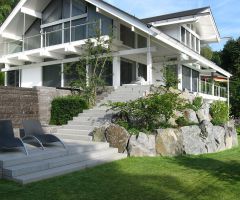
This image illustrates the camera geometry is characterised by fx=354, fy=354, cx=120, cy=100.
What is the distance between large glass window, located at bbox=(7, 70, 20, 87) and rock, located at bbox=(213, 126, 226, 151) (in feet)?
57.0

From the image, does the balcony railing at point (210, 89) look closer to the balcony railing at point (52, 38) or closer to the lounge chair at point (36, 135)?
the balcony railing at point (52, 38)

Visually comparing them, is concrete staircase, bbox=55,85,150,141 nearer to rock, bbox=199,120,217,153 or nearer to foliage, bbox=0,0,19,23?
rock, bbox=199,120,217,153

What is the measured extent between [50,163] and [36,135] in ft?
5.74

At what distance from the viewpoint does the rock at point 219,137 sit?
48.9 ft

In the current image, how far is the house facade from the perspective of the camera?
21125mm

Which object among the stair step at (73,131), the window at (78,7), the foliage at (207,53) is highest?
the foliage at (207,53)

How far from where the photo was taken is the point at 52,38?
2388 centimetres

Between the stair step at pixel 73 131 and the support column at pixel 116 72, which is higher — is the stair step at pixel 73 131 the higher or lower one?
the lower one

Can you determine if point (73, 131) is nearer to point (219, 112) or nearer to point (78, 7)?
point (219, 112)

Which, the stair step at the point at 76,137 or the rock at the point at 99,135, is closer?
the rock at the point at 99,135

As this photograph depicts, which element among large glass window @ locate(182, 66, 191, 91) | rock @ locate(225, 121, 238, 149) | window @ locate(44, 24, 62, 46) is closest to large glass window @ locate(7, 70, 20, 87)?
window @ locate(44, 24, 62, 46)

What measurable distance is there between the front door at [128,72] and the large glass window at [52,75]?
4814mm

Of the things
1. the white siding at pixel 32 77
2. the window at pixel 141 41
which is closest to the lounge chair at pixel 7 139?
the window at pixel 141 41

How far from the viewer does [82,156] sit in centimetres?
1068
